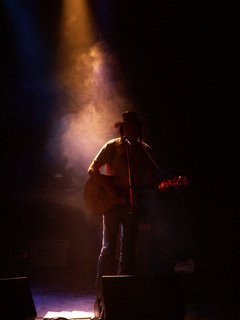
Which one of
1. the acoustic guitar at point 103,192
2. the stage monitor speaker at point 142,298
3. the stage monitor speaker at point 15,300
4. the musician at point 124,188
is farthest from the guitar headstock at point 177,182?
the stage monitor speaker at point 15,300

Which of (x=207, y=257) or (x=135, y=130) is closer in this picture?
(x=135, y=130)

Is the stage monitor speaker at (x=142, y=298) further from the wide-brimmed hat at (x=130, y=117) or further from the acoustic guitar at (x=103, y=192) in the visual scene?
the wide-brimmed hat at (x=130, y=117)

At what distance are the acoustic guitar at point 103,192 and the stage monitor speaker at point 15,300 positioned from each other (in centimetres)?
148

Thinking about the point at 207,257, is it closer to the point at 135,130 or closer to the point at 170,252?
the point at 170,252

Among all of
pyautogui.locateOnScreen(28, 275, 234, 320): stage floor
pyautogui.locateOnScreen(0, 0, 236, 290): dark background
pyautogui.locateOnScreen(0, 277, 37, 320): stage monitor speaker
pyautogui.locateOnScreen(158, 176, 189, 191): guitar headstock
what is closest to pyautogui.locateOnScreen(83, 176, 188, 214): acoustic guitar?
pyautogui.locateOnScreen(158, 176, 189, 191): guitar headstock

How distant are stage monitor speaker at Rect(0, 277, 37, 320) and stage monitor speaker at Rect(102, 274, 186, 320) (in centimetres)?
69

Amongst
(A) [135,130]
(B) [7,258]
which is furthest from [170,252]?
(A) [135,130]

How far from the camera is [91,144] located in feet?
27.1

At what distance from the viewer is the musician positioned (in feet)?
14.9

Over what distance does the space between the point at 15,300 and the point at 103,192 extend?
1755 millimetres

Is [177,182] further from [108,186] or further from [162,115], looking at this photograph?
[162,115]

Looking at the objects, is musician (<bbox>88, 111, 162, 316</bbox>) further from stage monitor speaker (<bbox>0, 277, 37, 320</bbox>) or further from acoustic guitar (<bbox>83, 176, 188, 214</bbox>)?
stage monitor speaker (<bbox>0, 277, 37, 320</bbox>)

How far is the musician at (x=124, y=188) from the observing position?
4547mm

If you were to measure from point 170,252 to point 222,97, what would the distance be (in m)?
3.47
